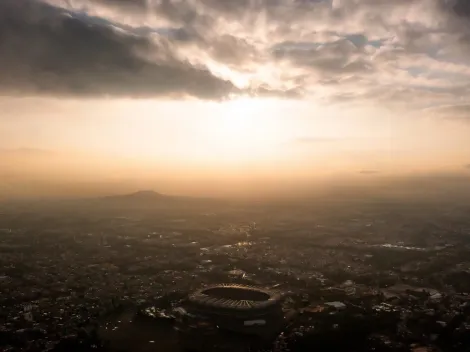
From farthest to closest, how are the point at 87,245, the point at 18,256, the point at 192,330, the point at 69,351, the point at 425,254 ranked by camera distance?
1. the point at 87,245
2. the point at 425,254
3. the point at 18,256
4. the point at 192,330
5. the point at 69,351

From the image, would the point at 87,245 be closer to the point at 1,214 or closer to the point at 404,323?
the point at 404,323

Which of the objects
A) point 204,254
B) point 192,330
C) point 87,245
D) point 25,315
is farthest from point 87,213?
point 192,330

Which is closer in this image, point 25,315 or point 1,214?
point 25,315

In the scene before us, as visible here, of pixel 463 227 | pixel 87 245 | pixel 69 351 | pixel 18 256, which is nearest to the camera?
pixel 69 351

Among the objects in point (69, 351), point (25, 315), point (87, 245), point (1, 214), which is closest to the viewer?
point (69, 351)

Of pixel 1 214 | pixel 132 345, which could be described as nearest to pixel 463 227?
pixel 132 345

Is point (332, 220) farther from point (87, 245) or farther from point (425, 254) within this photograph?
point (87, 245)
